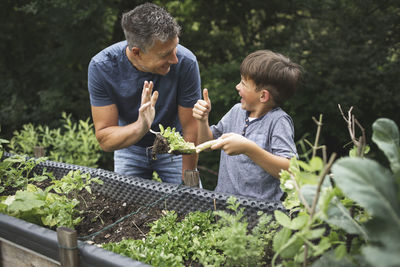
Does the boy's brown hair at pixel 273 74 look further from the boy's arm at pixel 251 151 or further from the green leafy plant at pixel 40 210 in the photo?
the green leafy plant at pixel 40 210

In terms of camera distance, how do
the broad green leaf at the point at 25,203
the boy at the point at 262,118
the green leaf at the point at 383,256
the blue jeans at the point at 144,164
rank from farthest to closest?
the blue jeans at the point at 144,164 → the boy at the point at 262,118 → the broad green leaf at the point at 25,203 → the green leaf at the point at 383,256

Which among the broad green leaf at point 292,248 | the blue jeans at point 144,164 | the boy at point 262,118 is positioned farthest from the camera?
the blue jeans at point 144,164

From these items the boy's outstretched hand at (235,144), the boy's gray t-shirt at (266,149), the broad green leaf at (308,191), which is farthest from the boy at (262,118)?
the broad green leaf at (308,191)

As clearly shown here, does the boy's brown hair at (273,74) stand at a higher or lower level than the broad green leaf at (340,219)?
higher

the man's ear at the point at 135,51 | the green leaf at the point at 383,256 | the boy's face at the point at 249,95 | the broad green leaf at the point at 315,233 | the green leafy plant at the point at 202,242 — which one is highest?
the man's ear at the point at 135,51

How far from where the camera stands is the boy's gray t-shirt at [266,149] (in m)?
1.99

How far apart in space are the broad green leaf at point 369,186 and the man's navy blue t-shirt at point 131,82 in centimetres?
192

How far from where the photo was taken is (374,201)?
85 centimetres

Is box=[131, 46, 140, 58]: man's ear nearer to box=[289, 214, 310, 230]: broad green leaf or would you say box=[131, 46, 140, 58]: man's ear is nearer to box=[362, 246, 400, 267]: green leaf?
box=[289, 214, 310, 230]: broad green leaf

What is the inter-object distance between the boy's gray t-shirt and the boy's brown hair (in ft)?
0.42

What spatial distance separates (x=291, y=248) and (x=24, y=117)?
6930mm

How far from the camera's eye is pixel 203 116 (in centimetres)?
219

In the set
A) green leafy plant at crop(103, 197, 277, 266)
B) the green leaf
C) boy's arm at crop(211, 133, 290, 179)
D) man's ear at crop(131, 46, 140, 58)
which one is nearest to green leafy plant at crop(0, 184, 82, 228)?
green leafy plant at crop(103, 197, 277, 266)

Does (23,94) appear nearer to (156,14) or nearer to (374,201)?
(156,14)
